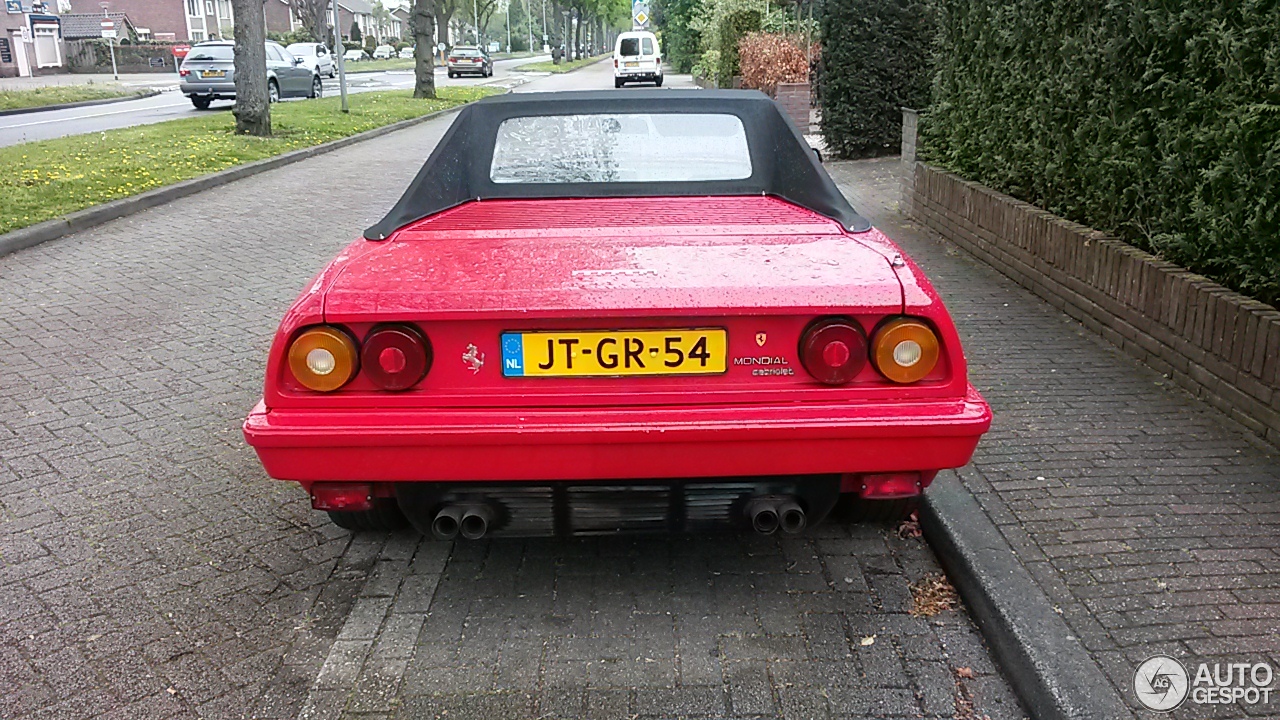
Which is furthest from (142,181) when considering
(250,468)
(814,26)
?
(814,26)

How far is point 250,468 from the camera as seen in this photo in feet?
13.8

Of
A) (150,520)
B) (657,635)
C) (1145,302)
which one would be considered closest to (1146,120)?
(1145,302)

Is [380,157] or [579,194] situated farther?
[380,157]

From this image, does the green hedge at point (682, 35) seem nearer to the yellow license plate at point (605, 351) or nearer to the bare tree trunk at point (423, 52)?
the bare tree trunk at point (423, 52)

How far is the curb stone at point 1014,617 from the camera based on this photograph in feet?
8.38

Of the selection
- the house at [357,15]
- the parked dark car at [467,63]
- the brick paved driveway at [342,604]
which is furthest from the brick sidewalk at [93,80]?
the house at [357,15]

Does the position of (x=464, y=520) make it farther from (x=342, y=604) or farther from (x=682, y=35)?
(x=682, y=35)

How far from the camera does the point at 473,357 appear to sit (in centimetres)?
274

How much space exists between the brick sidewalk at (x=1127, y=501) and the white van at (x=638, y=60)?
126ft

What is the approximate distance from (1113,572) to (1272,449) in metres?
1.48

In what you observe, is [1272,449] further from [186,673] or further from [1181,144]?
[186,673]

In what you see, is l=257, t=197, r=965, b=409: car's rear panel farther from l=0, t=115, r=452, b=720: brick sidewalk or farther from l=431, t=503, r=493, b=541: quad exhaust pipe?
l=0, t=115, r=452, b=720: brick sidewalk

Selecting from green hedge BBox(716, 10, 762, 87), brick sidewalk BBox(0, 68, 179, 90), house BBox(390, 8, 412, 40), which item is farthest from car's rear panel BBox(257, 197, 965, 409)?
house BBox(390, 8, 412, 40)

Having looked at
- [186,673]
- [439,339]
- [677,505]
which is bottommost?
[186,673]
